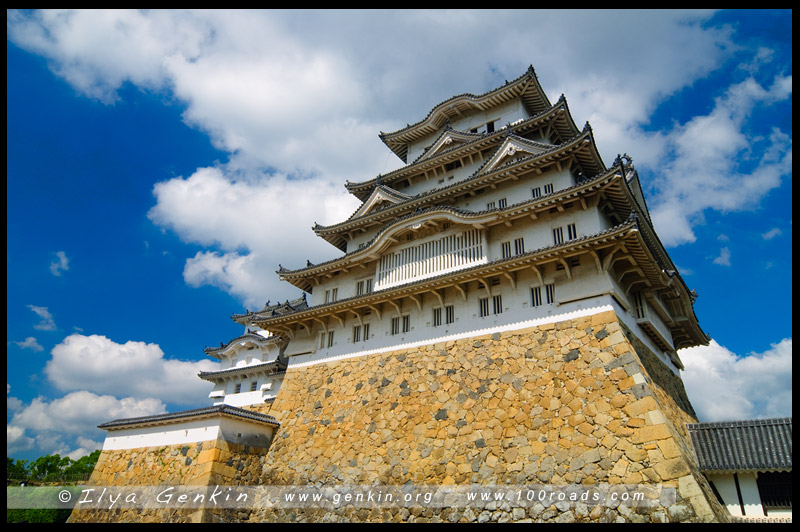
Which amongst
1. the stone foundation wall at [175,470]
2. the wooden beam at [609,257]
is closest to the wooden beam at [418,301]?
the wooden beam at [609,257]

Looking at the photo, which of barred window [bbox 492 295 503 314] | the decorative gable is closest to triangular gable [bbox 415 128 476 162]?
the decorative gable

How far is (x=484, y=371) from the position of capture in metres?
16.0

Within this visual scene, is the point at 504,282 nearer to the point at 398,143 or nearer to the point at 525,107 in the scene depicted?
the point at 525,107

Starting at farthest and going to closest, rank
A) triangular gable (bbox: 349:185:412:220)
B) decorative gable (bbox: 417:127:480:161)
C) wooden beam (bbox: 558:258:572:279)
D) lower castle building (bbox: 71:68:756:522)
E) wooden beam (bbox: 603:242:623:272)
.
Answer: decorative gable (bbox: 417:127:480:161) → triangular gable (bbox: 349:185:412:220) → wooden beam (bbox: 558:258:572:279) → wooden beam (bbox: 603:242:623:272) → lower castle building (bbox: 71:68:756:522)

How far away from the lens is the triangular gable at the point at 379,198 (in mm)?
23828

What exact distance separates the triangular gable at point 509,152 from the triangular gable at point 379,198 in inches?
186

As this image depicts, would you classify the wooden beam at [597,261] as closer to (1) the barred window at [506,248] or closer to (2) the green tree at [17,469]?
(1) the barred window at [506,248]

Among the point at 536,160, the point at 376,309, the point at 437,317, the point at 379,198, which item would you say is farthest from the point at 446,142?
the point at 437,317

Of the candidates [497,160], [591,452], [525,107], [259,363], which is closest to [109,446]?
[259,363]

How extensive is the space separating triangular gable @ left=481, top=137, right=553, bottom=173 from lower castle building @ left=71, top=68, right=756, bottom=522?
0.06 metres

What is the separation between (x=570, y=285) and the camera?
52.4 feet

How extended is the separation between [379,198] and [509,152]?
6906 millimetres

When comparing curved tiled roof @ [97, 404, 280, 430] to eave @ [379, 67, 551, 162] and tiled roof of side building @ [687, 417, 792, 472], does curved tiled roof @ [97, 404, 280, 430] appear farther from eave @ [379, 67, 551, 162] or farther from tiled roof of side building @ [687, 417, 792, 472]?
eave @ [379, 67, 551, 162]

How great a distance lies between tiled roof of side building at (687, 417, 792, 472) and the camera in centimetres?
1366
